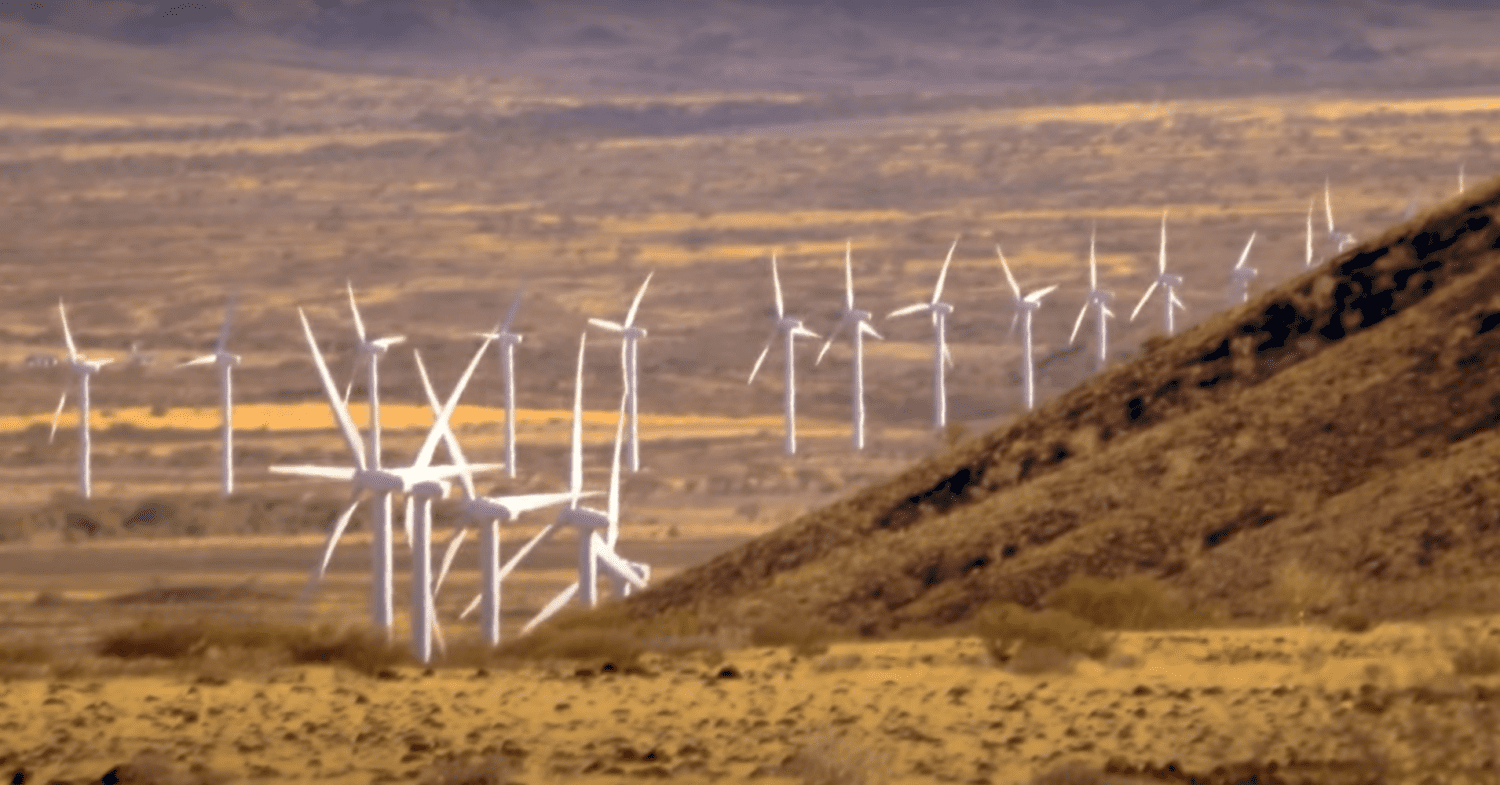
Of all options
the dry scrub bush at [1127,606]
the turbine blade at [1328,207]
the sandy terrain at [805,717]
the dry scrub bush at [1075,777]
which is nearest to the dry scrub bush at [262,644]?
the sandy terrain at [805,717]

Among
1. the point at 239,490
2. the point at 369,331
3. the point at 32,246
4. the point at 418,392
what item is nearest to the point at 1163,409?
the point at 239,490

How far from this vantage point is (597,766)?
19.7 meters

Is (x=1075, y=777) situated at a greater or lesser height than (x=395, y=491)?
greater

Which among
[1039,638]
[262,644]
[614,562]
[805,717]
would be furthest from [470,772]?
[614,562]

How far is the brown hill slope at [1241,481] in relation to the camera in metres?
30.1

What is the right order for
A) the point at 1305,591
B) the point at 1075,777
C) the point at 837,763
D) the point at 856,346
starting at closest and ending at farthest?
the point at 1075,777 → the point at 837,763 → the point at 1305,591 → the point at 856,346

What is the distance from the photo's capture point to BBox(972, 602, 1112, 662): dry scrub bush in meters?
24.2

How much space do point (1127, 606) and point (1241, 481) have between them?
538 cm

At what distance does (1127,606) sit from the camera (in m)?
28.3

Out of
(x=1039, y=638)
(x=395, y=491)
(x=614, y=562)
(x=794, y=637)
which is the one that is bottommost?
(x=614, y=562)

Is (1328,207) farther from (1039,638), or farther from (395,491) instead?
(1039,638)

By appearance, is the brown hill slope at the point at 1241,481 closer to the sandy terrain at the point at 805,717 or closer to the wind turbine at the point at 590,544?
the wind turbine at the point at 590,544

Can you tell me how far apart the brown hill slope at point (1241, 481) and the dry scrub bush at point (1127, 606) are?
787 mm

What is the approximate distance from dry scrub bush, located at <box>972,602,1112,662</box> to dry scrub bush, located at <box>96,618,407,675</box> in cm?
491
